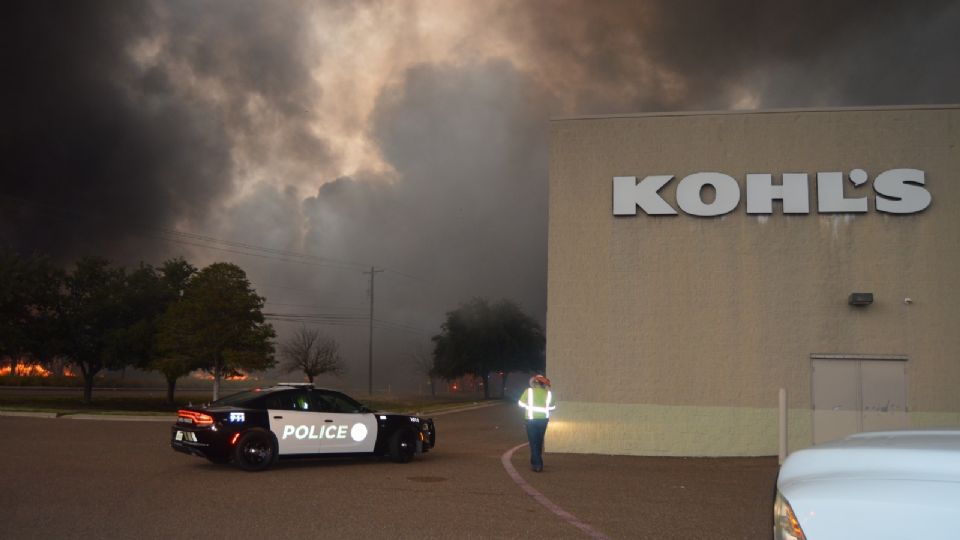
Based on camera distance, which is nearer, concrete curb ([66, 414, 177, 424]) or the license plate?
the license plate

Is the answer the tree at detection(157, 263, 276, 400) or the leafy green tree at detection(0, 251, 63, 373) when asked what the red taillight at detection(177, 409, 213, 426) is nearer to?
the tree at detection(157, 263, 276, 400)

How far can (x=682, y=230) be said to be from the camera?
1762 cm

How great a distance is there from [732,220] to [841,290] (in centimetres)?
262

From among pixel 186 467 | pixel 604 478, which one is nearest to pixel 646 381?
Answer: pixel 604 478

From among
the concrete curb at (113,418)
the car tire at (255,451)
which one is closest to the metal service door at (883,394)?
the car tire at (255,451)

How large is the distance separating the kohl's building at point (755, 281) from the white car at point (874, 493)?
1406 centimetres

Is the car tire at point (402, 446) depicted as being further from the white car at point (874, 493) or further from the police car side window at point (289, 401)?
the white car at point (874, 493)

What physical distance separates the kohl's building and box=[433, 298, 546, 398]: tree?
54.8m

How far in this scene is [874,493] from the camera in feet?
9.36

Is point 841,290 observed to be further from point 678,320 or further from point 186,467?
point 186,467

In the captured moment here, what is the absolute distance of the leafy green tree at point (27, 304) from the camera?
43.1 m

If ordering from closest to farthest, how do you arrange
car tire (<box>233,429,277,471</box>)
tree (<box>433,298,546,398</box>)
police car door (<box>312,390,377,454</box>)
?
car tire (<box>233,429,277,471</box>)
police car door (<box>312,390,377,454</box>)
tree (<box>433,298,546,398</box>)

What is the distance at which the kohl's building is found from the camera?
16672 mm

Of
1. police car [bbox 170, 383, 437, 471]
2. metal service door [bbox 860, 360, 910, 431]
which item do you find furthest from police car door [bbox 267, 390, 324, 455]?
metal service door [bbox 860, 360, 910, 431]
